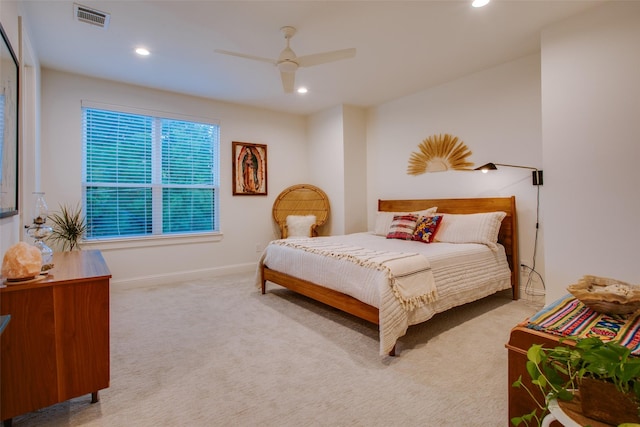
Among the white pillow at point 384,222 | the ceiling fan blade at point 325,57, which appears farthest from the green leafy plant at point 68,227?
the white pillow at point 384,222

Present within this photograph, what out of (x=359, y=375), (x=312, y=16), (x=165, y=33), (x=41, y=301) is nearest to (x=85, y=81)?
(x=165, y=33)

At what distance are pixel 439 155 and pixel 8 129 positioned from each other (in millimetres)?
4145

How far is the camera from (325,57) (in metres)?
2.53

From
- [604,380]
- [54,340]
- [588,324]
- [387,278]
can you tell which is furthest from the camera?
[387,278]

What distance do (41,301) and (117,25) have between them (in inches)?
93.3

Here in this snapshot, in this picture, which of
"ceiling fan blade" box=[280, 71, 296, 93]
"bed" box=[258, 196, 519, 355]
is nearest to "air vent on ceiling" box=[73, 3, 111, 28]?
"ceiling fan blade" box=[280, 71, 296, 93]

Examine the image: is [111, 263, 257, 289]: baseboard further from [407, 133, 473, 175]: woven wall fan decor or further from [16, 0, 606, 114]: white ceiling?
[407, 133, 473, 175]: woven wall fan decor

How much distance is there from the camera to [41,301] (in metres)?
1.55

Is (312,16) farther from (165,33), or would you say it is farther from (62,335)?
(62,335)

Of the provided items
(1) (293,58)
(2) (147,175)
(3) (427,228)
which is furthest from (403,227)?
(2) (147,175)

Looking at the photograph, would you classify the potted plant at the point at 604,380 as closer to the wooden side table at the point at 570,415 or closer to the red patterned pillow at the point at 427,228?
the wooden side table at the point at 570,415

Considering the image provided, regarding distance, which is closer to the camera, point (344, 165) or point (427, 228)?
point (427, 228)

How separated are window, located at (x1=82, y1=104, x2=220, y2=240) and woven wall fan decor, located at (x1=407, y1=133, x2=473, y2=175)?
2926mm

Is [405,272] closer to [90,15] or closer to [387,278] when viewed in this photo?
[387,278]
